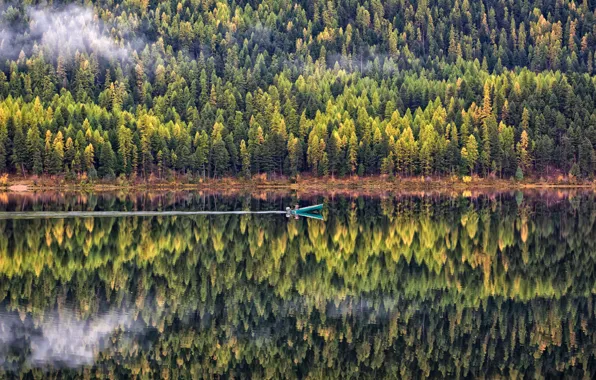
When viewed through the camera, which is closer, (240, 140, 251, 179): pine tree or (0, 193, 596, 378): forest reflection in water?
(0, 193, 596, 378): forest reflection in water

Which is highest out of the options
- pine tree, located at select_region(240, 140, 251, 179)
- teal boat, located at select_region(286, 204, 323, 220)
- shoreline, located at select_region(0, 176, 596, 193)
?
pine tree, located at select_region(240, 140, 251, 179)

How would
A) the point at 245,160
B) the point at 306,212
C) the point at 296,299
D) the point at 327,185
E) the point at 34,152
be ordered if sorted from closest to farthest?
the point at 296,299 → the point at 306,212 → the point at 34,152 → the point at 327,185 → the point at 245,160

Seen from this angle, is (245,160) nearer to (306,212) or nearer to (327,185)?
(327,185)

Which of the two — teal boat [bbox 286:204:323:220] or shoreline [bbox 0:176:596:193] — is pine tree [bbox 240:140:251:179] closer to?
shoreline [bbox 0:176:596:193]

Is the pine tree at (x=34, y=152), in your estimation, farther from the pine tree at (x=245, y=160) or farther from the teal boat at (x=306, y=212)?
the teal boat at (x=306, y=212)

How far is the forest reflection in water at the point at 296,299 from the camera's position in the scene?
36.6 metres

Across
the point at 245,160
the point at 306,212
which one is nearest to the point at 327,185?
the point at 245,160

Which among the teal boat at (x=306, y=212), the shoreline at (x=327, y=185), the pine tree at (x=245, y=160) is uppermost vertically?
the pine tree at (x=245, y=160)

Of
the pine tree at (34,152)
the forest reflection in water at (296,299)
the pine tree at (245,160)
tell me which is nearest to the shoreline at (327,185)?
the pine tree at (245,160)

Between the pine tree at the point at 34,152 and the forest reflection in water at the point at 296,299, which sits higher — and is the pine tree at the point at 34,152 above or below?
above

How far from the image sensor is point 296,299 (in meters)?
47.9

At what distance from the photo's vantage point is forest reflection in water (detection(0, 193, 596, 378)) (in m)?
36.6

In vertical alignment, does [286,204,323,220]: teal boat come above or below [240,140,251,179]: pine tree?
below

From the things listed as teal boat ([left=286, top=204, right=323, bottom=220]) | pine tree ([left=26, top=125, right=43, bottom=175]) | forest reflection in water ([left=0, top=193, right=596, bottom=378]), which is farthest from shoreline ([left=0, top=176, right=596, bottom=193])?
→ forest reflection in water ([left=0, top=193, right=596, bottom=378])
